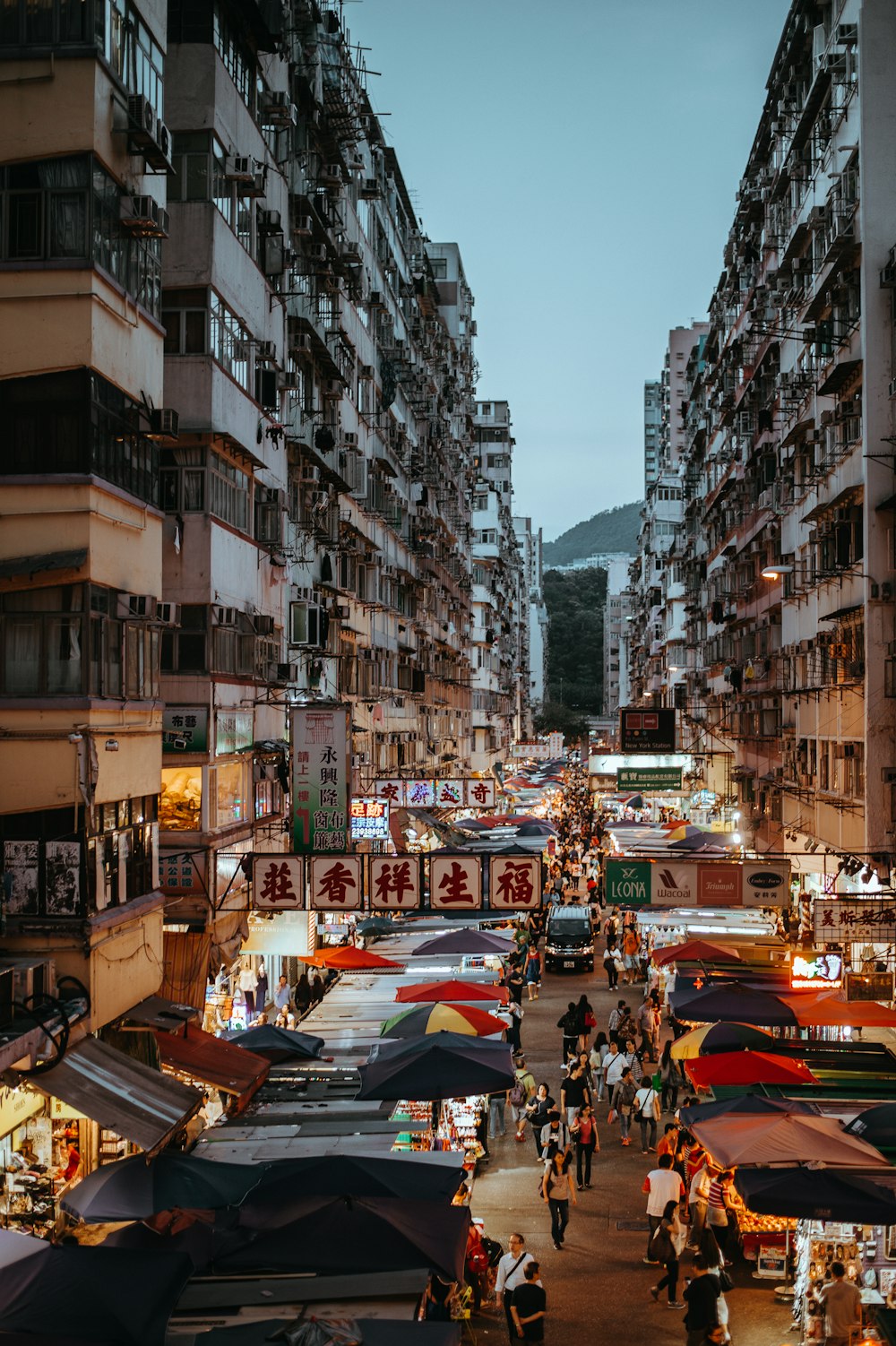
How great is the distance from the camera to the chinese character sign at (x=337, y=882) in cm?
2050

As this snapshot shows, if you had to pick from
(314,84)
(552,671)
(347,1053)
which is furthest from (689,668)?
(552,671)

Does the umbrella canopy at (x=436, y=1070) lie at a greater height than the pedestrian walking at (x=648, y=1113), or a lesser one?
greater

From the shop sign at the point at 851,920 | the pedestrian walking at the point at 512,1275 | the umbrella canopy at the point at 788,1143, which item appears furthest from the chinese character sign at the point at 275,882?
the umbrella canopy at the point at 788,1143

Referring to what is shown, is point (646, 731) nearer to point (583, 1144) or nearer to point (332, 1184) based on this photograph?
point (583, 1144)

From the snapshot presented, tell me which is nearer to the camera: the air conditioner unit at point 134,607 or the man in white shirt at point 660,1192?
the air conditioner unit at point 134,607

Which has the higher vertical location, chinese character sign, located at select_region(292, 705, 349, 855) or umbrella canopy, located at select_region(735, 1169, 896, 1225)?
chinese character sign, located at select_region(292, 705, 349, 855)

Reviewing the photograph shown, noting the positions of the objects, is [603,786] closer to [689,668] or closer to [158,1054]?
[689,668]

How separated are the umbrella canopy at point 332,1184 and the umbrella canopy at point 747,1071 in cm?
584

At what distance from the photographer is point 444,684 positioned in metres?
61.9

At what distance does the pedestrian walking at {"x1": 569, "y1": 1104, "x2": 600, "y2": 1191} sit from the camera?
62.6 feet

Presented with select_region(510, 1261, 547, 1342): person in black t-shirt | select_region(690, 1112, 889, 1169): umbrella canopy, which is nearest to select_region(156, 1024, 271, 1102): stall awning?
select_region(510, 1261, 547, 1342): person in black t-shirt

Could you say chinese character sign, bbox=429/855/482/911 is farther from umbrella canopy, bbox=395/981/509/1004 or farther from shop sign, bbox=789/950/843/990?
shop sign, bbox=789/950/843/990

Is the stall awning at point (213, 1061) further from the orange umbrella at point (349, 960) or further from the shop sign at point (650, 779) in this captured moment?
the shop sign at point (650, 779)

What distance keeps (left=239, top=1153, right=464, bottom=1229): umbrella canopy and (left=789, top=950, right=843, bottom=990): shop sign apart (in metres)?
12.7
